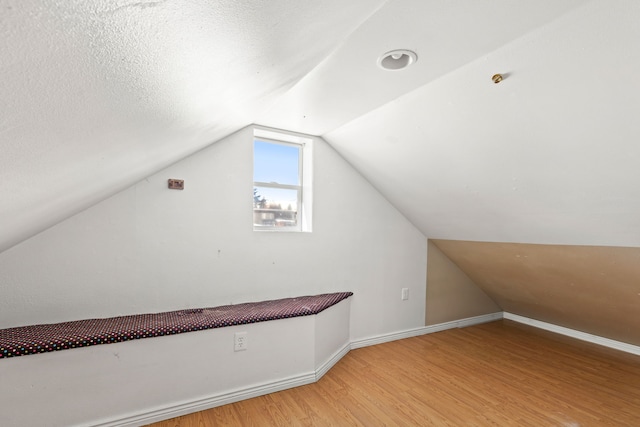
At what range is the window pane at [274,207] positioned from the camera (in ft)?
9.27

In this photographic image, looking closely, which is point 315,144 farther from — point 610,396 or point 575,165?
point 610,396

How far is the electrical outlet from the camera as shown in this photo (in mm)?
2134

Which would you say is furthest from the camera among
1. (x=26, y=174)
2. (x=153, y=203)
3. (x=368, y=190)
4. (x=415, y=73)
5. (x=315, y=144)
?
(x=368, y=190)

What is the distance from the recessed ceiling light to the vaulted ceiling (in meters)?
0.04

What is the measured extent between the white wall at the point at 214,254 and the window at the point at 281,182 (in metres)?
0.14

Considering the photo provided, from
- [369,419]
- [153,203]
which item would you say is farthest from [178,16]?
[369,419]

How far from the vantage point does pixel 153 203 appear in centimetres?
227

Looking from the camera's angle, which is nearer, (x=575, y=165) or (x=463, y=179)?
(x=575, y=165)

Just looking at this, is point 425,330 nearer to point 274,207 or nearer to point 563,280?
point 563,280

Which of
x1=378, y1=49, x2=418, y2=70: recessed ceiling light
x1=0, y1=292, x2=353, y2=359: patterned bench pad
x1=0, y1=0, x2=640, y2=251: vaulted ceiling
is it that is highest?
x1=378, y1=49, x2=418, y2=70: recessed ceiling light

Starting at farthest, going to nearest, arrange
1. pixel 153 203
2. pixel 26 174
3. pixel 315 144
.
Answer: pixel 315 144, pixel 153 203, pixel 26 174

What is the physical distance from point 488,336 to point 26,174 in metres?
4.07

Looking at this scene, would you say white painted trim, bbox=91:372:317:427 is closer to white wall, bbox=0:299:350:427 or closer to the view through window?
white wall, bbox=0:299:350:427

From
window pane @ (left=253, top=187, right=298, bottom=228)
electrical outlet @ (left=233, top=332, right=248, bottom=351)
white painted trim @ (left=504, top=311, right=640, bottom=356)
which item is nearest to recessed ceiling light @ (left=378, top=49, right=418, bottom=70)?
window pane @ (left=253, top=187, right=298, bottom=228)
